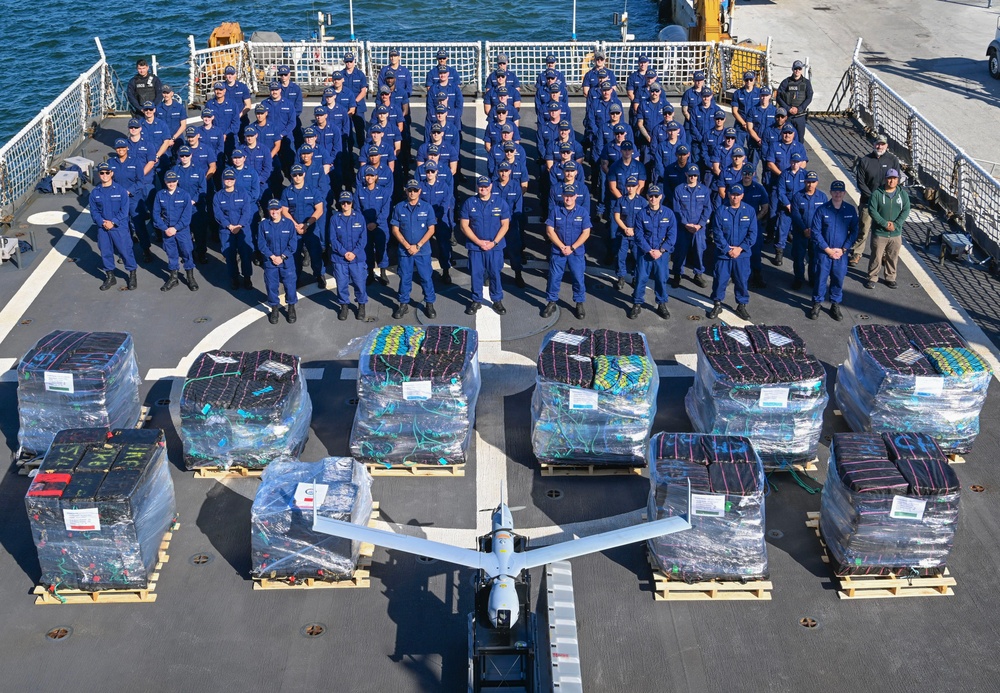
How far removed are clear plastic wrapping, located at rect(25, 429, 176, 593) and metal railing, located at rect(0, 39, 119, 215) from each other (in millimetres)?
8975

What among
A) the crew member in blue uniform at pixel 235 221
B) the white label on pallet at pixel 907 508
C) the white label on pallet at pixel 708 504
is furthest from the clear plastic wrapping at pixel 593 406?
the crew member in blue uniform at pixel 235 221

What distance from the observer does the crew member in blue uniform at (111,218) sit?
16.1 metres

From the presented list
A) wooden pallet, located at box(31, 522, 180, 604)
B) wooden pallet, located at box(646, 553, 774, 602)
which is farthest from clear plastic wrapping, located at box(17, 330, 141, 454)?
wooden pallet, located at box(646, 553, 774, 602)

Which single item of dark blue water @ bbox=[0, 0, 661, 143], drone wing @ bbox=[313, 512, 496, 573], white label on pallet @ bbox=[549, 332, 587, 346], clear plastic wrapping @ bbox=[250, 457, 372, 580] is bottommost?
dark blue water @ bbox=[0, 0, 661, 143]

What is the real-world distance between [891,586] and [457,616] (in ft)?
13.7

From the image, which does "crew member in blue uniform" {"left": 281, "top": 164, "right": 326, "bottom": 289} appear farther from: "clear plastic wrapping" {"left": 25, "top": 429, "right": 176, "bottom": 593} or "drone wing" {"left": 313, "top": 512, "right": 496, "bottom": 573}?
"drone wing" {"left": 313, "top": 512, "right": 496, "bottom": 573}

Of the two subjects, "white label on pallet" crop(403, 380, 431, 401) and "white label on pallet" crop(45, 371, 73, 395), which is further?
"white label on pallet" crop(45, 371, 73, 395)

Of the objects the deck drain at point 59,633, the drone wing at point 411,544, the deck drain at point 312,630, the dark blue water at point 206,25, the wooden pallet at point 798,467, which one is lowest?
the dark blue water at point 206,25

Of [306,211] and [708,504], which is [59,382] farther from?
[708,504]

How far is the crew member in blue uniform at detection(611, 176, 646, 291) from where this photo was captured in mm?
15711

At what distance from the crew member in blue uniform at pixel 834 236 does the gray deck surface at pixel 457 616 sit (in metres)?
2.75

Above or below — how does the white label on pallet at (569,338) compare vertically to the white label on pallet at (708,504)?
above

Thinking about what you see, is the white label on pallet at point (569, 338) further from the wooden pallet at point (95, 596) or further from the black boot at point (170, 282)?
the black boot at point (170, 282)

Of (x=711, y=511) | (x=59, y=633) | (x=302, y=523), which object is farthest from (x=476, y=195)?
(x=59, y=633)
